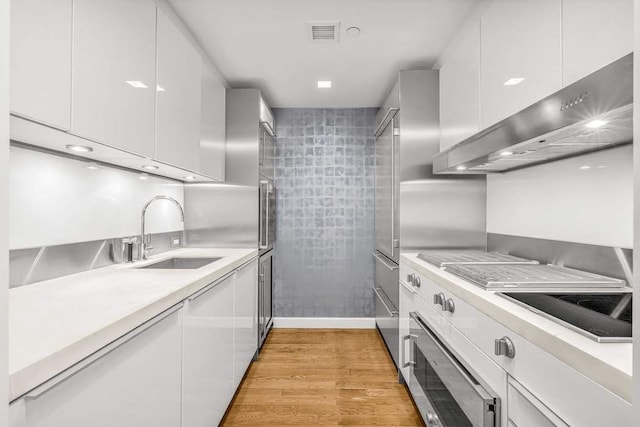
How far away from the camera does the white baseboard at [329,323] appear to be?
3.59 meters

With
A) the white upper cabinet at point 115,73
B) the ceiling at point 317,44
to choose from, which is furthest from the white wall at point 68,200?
the ceiling at point 317,44

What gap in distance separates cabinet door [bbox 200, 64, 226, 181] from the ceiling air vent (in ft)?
2.59

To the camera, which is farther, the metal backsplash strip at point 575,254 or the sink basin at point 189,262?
the sink basin at point 189,262

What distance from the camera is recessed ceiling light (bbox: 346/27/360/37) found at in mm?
2132

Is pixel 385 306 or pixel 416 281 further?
pixel 385 306

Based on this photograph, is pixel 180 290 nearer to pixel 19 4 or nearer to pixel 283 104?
pixel 19 4

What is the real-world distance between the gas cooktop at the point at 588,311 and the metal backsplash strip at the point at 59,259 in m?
1.79

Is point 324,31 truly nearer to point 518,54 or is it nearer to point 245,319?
point 518,54

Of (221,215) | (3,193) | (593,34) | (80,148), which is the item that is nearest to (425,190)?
(593,34)

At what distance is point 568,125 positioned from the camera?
0.98 meters

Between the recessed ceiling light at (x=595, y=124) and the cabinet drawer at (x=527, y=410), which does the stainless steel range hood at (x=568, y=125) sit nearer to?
the recessed ceiling light at (x=595, y=124)

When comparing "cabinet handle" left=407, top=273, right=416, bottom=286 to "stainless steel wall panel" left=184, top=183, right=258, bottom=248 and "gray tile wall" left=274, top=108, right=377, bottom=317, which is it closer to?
"stainless steel wall panel" left=184, top=183, right=258, bottom=248

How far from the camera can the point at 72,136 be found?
3.79 feet

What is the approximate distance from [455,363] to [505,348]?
0.39 metres
